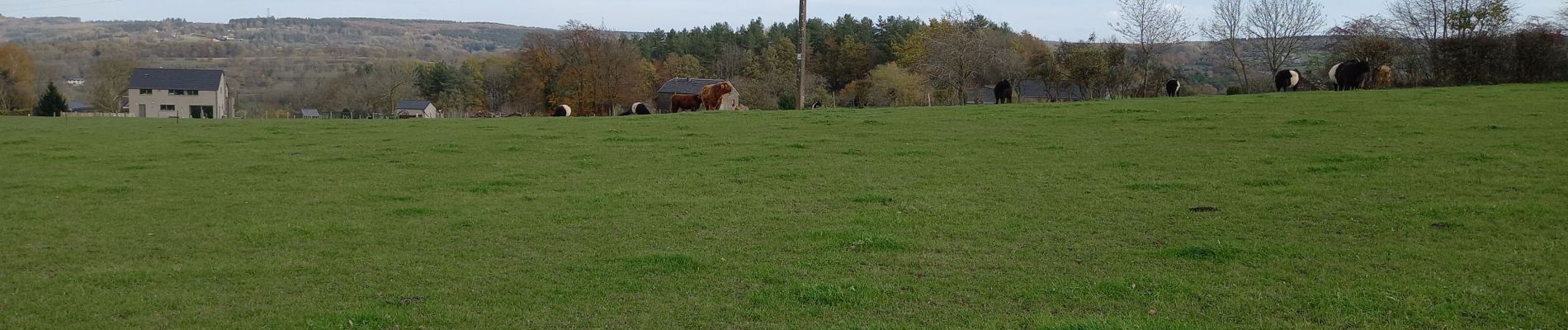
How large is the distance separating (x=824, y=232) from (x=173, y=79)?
84277mm

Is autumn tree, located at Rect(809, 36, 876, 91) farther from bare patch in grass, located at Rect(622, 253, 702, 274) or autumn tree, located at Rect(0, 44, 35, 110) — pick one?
bare patch in grass, located at Rect(622, 253, 702, 274)

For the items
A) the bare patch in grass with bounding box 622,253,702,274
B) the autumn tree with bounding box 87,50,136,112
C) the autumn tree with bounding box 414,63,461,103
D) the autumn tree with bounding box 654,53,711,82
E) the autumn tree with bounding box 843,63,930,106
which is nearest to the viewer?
the bare patch in grass with bounding box 622,253,702,274

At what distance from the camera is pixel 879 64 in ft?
310

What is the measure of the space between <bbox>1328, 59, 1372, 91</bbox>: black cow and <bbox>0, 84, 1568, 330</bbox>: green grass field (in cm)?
1035

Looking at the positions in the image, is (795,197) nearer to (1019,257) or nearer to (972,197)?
(972,197)

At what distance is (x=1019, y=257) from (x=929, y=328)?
2072 millimetres

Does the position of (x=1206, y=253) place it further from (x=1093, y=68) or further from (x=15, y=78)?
(x=15, y=78)

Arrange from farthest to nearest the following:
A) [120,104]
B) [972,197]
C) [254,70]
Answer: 1. [254,70]
2. [120,104]
3. [972,197]

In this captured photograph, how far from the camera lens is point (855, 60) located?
96625 millimetres

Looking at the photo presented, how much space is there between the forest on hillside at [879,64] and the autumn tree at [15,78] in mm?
235

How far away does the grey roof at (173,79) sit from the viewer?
7675 cm

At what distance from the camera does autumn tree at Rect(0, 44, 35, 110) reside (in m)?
76.1

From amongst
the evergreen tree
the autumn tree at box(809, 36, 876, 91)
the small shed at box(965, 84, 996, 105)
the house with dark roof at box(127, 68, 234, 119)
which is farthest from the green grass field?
the autumn tree at box(809, 36, 876, 91)

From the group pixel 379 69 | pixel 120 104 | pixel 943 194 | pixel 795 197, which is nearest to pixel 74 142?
pixel 795 197
